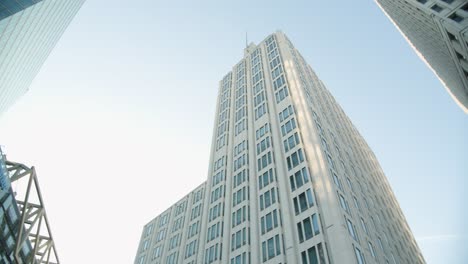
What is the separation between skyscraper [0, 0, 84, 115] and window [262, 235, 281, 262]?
41.0 meters

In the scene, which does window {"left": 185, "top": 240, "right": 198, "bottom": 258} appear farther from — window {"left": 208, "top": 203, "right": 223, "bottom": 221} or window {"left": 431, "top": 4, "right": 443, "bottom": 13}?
window {"left": 431, "top": 4, "right": 443, "bottom": 13}

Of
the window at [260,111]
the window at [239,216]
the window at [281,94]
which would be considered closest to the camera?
the window at [239,216]

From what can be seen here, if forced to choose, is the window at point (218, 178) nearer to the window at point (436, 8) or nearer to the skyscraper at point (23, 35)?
the skyscraper at point (23, 35)

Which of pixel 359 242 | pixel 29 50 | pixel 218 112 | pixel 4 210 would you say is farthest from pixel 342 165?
pixel 29 50

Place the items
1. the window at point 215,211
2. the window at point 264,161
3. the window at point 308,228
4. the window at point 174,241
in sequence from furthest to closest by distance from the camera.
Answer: the window at point 174,241 → the window at point 215,211 → the window at point 264,161 → the window at point 308,228

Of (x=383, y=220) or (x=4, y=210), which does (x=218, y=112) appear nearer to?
(x=383, y=220)

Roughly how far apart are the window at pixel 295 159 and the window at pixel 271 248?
1206 cm

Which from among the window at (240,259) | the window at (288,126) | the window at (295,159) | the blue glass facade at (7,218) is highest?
the window at (288,126)

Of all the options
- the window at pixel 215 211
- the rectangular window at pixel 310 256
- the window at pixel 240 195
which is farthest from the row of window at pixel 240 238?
the rectangular window at pixel 310 256

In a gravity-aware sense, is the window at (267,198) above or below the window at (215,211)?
below

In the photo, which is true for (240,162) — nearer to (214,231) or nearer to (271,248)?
(214,231)

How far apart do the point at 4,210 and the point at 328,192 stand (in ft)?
119

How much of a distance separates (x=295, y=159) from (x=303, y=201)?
A: 8.47m

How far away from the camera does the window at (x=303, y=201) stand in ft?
148
